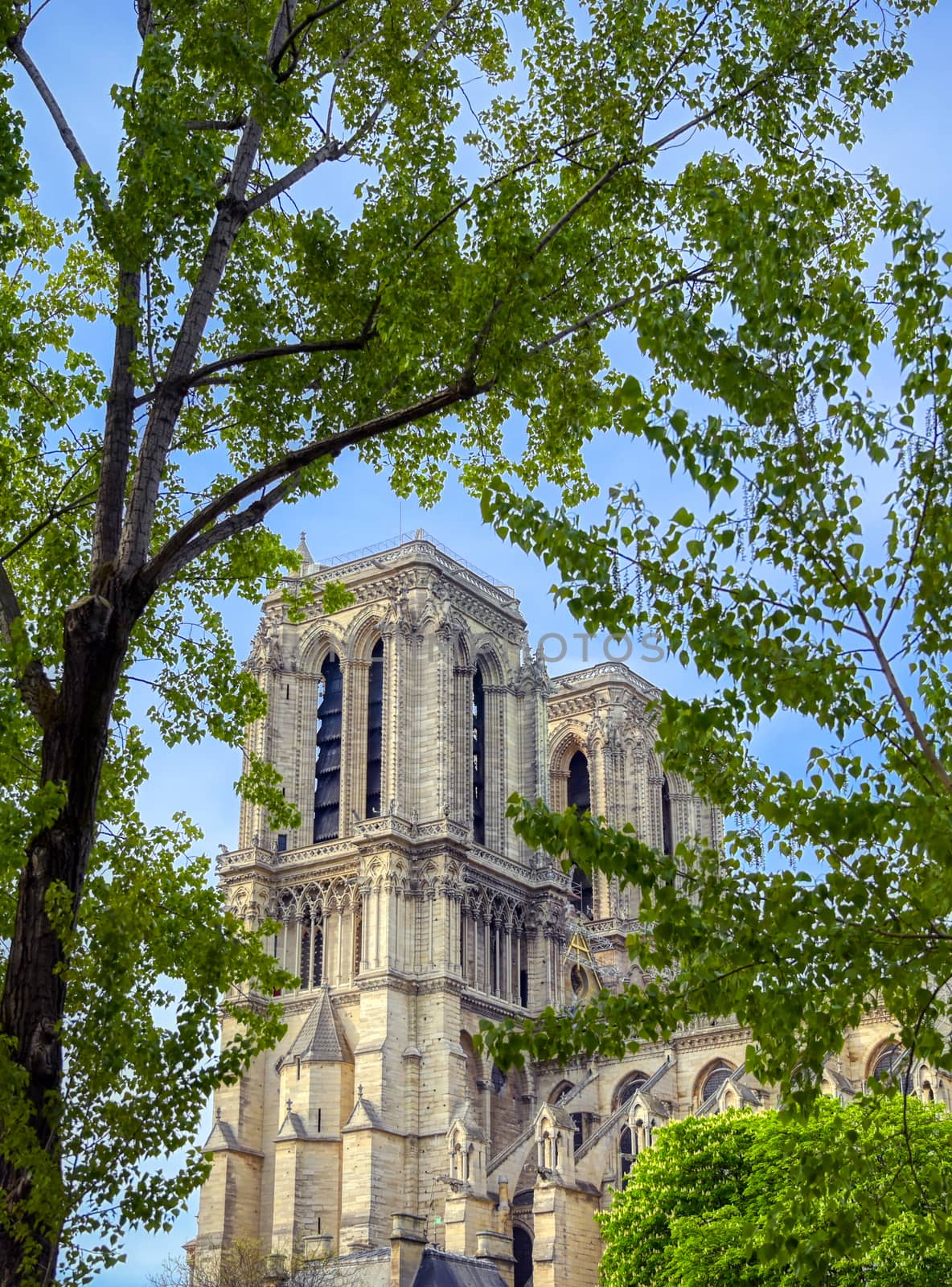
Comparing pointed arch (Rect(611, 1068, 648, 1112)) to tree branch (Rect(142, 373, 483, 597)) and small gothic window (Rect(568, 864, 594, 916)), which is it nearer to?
small gothic window (Rect(568, 864, 594, 916))

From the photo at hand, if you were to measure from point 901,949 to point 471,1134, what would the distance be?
146ft

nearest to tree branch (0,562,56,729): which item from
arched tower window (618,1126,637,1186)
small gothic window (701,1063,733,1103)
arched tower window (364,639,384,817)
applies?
arched tower window (618,1126,637,1186)

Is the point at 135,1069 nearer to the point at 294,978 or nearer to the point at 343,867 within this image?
the point at 294,978

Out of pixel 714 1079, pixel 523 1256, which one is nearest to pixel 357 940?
pixel 523 1256

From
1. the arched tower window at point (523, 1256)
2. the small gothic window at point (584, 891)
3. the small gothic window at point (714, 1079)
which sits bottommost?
the arched tower window at point (523, 1256)

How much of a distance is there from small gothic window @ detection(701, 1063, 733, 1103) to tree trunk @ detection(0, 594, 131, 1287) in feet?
157

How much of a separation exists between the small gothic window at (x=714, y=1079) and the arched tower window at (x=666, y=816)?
2353 cm

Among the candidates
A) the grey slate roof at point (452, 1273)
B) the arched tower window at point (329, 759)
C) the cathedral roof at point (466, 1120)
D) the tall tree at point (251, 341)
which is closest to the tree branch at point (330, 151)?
the tall tree at point (251, 341)

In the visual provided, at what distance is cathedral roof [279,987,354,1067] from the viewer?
54750 millimetres

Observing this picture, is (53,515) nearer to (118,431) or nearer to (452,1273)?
(118,431)

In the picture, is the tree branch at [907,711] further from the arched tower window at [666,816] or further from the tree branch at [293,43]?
the arched tower window at [666,816]

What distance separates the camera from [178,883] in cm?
1330

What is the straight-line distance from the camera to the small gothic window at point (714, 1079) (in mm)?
55469

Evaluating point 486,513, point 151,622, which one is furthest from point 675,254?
point 151,622
